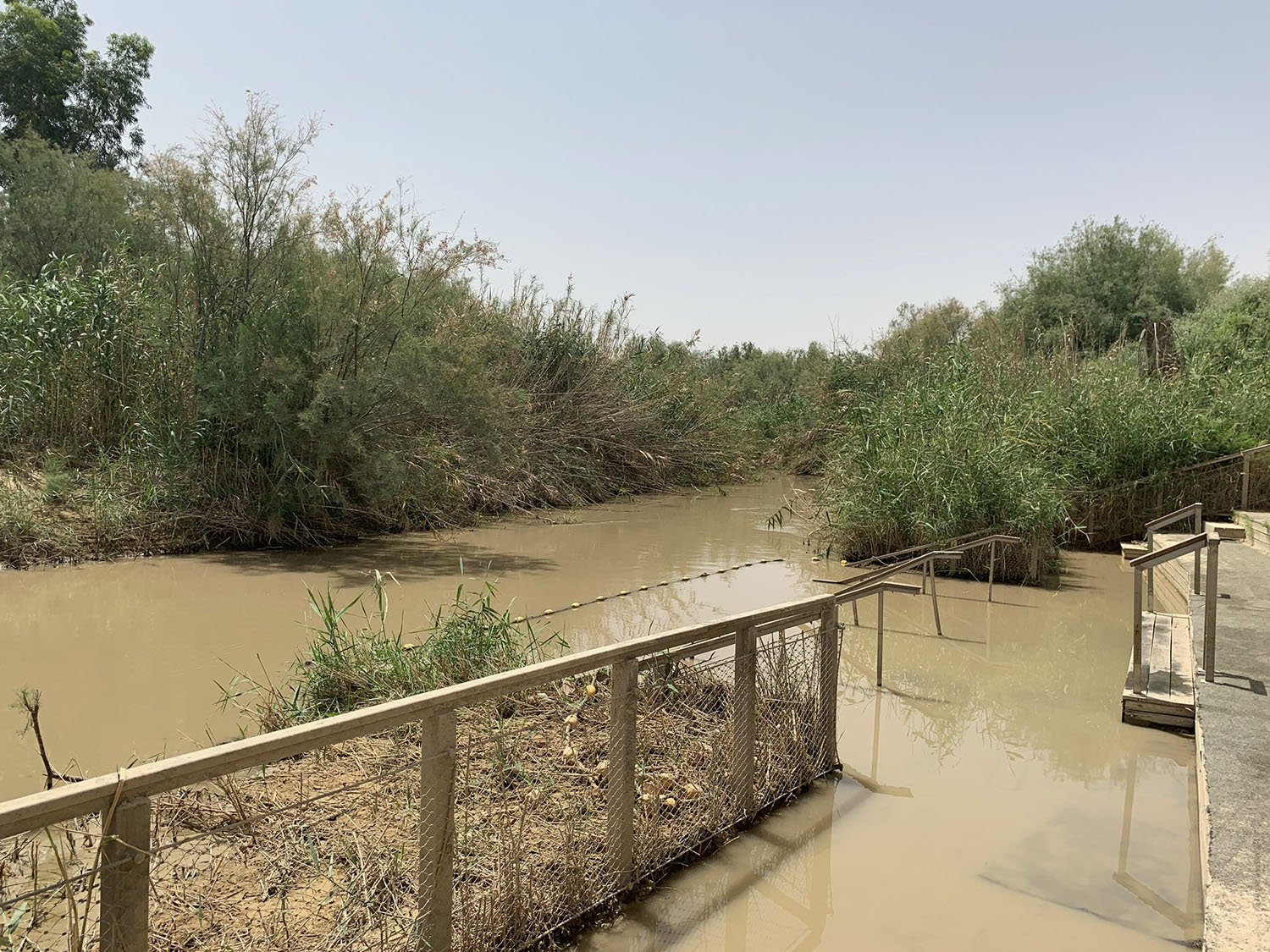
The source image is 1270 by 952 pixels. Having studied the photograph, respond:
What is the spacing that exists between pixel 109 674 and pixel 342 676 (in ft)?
9.21

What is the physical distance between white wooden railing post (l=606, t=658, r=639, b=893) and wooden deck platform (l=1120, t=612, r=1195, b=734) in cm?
414

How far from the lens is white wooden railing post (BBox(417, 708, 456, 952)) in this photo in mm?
2787

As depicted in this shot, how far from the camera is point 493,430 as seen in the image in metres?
13.8

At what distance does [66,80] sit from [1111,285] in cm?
3803

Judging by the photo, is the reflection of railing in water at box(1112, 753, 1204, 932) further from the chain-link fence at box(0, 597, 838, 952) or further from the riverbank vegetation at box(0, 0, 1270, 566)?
the riverbank vegetation at box(0, 0, 1270, 566)

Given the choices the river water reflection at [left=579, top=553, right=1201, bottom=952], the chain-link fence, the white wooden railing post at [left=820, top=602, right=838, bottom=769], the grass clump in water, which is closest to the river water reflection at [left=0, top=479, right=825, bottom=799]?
the grass clump in water

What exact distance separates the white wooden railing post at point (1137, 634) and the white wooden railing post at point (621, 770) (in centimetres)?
389

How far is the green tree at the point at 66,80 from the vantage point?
31047 mm

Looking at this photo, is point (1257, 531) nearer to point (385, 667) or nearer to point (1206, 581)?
point (1206, 581)

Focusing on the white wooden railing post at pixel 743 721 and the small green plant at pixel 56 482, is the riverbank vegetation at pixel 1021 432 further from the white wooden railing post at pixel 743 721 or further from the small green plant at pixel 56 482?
the small green plant at pixel 56 482

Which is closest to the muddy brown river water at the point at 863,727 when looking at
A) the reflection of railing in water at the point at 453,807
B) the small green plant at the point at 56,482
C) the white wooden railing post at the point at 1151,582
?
the reflection of railing in water at the point at 453,807

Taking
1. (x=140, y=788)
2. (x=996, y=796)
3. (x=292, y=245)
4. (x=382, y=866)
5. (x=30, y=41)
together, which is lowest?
(x=996, y=796)

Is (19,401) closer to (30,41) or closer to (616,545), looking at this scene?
(616,545)

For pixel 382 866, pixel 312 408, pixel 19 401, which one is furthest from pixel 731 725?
pixel 19 401
